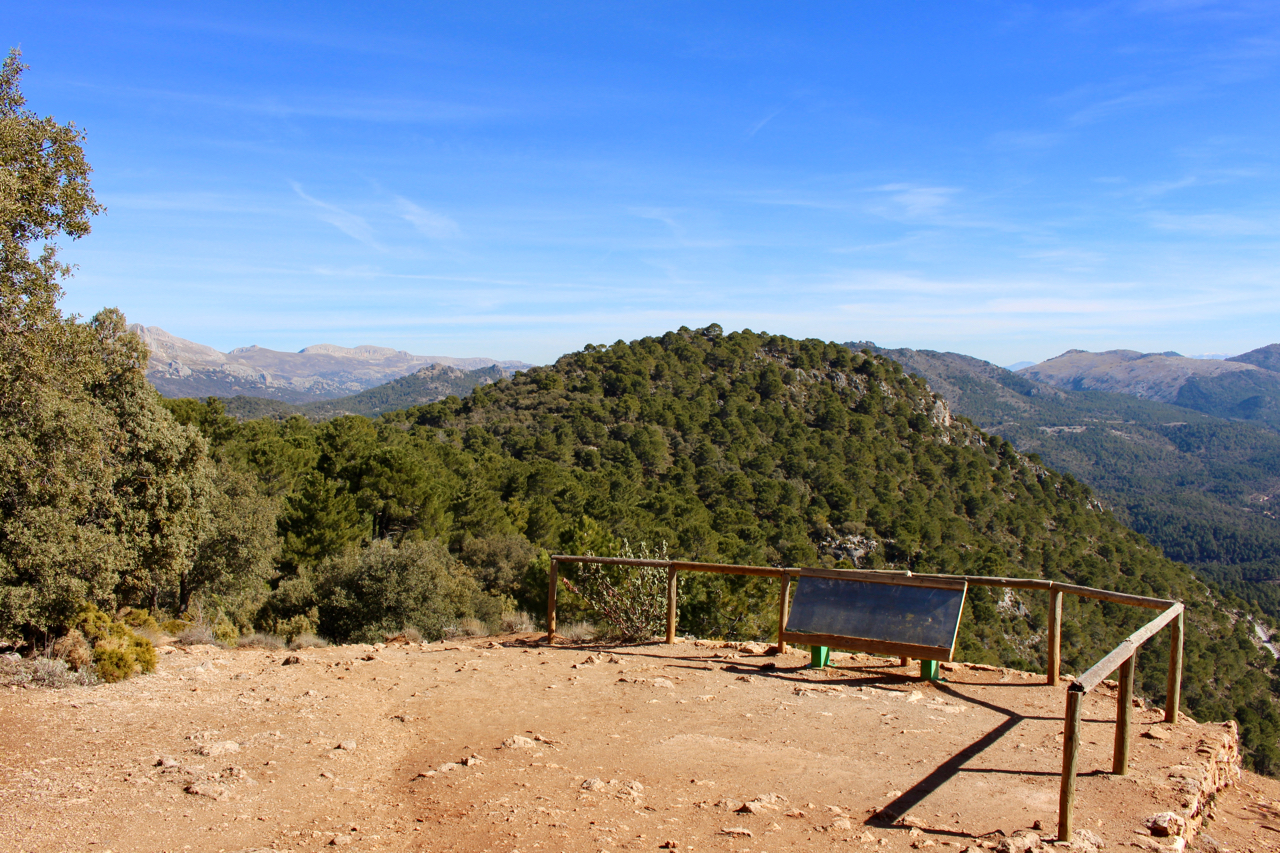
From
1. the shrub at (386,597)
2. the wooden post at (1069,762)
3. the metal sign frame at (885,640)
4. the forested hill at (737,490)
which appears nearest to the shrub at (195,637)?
the shrub at (386,597)

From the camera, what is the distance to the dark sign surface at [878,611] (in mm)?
6602

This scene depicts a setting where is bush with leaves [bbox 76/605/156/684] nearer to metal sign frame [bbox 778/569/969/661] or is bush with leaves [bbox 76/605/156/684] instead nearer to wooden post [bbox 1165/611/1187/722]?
metal sign frame [bbox 778/569/969/661]

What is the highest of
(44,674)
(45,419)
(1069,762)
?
(45,419)

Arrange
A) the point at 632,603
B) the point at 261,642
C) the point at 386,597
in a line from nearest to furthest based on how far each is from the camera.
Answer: the point at 632,603
the point at 261,642
the point at 386,597

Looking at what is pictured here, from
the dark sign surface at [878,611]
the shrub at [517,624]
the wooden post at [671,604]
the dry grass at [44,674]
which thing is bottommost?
the shrub at [517,624]

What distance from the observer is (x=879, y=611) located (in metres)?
6.92

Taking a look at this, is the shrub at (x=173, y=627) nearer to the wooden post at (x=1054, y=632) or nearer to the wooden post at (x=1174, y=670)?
the wooden post at (x=1054, y=632)

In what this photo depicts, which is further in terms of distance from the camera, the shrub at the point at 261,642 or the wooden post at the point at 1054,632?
the shrub at the point at 261,642

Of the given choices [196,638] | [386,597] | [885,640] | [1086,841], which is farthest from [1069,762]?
[386,597]

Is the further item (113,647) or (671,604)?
(671,604)

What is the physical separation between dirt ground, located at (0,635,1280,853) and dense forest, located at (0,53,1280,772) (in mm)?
1943

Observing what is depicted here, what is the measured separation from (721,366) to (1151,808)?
189 ft

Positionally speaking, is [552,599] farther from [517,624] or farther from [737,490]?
[737,490]

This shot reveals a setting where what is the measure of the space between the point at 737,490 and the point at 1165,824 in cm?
3857
